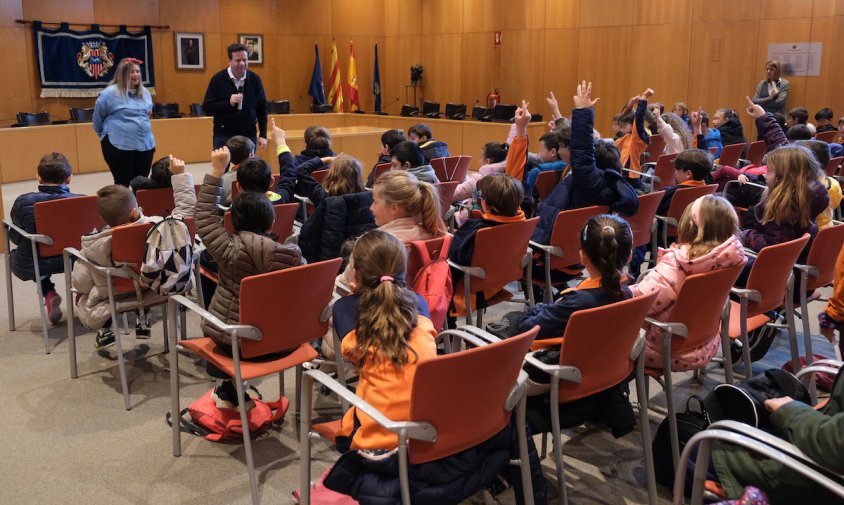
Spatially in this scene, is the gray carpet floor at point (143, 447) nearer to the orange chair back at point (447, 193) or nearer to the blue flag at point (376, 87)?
the orange chair back at point (447, 193)

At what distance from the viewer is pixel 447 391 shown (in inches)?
77.9

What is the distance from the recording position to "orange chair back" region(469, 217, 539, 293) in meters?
3.67

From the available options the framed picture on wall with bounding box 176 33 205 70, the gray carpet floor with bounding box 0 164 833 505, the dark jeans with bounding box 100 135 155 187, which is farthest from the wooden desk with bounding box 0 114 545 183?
the gray carpet floor with bounding box 0 164 833 505

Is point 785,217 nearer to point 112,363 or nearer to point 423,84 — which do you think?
point 112,363

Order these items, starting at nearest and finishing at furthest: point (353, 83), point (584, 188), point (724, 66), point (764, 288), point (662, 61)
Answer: point (764, 288), point (584, 188), point (724, 66), point (662, 61), point (353, 83)

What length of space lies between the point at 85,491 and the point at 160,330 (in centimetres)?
176

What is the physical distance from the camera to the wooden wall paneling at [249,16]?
1345cm

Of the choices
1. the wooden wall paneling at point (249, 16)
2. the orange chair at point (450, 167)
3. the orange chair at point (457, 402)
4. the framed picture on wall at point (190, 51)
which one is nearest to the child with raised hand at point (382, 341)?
the orange chair at point (457, 402)

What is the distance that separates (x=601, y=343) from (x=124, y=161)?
500 cm

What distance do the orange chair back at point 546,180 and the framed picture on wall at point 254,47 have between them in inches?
386

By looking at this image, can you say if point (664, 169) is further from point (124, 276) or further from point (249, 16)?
point (249, 16)

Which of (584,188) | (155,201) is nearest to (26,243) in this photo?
(155,201)

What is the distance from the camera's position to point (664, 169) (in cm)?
638

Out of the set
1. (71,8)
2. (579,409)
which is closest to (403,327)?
(579,409)
